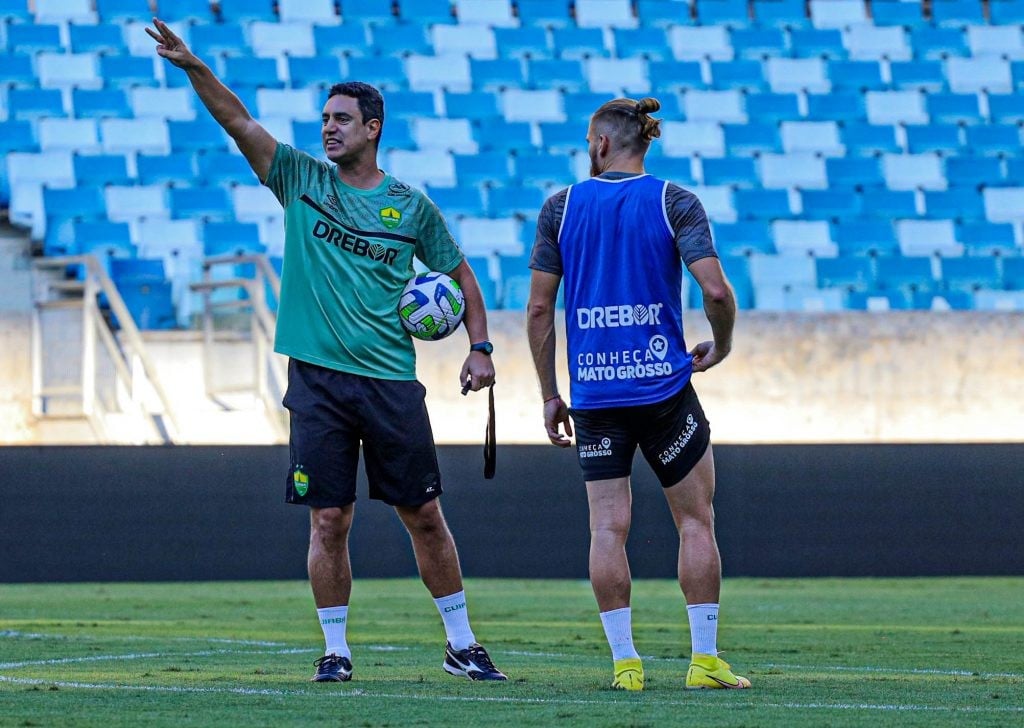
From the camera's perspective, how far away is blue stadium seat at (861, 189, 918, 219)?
14812 mm

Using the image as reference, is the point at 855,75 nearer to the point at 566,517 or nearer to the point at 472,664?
the point at 566,517

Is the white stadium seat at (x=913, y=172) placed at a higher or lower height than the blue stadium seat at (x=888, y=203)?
higher

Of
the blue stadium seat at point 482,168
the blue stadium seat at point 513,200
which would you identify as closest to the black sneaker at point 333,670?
the blue stadium seat at point 513,200

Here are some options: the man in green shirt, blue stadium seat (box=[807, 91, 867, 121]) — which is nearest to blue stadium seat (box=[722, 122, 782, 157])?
blue stadium seat (box=[807, 91, 867, 121])

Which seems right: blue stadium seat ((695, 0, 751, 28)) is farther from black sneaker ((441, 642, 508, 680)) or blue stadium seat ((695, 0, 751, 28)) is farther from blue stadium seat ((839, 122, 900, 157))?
black sneaker ((441, 642, 508, 680))

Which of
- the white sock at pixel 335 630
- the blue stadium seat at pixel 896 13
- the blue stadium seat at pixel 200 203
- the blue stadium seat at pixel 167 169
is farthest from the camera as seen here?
the blue stadium seat at pixel 896 13

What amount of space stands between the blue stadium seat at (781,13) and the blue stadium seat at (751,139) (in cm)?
140

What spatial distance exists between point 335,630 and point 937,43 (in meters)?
13.0

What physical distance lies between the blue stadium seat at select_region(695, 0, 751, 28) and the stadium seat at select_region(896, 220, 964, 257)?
2.82 meters

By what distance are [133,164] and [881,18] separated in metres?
7.51

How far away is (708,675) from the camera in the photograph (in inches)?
177

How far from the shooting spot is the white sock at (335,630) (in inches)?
190

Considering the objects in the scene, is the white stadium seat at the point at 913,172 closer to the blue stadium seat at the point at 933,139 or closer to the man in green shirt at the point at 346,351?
the blue stadium seat at the point at 933,139

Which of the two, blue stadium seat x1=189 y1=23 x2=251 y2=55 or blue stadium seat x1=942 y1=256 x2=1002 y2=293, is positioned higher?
blue stadium seat x1=189 y1=23 x2=251 y2=55
